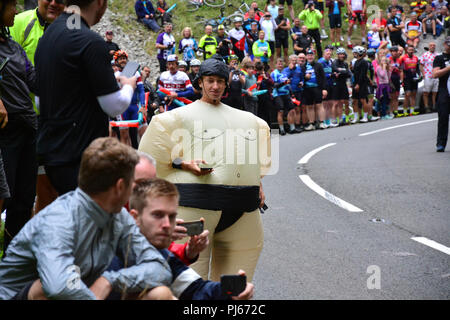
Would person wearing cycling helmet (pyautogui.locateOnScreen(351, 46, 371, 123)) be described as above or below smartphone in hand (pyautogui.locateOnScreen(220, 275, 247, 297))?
below

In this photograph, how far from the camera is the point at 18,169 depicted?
5.27 meters

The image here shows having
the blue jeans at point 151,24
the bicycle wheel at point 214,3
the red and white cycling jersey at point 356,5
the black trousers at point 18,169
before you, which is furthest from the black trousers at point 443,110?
the bicycle wheel at point 214,3

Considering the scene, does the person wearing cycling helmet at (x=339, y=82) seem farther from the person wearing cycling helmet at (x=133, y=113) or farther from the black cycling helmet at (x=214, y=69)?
the black cycling helmet at (x=214, y=69)

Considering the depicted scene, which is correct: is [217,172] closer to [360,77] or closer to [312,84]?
[312,84]

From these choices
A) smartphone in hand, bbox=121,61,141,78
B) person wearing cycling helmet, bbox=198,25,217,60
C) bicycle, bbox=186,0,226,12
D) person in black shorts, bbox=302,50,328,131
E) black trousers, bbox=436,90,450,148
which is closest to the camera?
smartphone in hand, bbox=121,61,141,78

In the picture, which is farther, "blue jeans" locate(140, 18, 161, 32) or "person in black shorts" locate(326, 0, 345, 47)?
"blue jeans" locate(140, 18, 161, 32)

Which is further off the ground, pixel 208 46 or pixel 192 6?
pixel 192 6

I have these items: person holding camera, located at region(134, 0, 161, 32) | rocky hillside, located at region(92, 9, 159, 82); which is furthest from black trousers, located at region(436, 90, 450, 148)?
person holding camera, located at region(134, 0, 161, 32)

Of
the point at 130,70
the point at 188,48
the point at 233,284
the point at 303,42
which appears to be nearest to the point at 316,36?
the point at 303,42

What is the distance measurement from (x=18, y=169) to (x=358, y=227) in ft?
15.3

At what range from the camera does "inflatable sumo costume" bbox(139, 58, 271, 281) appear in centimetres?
471

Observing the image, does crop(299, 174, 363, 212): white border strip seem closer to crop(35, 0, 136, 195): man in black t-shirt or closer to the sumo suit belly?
the sumo suit belly

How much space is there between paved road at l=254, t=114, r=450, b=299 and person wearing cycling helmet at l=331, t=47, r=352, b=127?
18.5 ft
